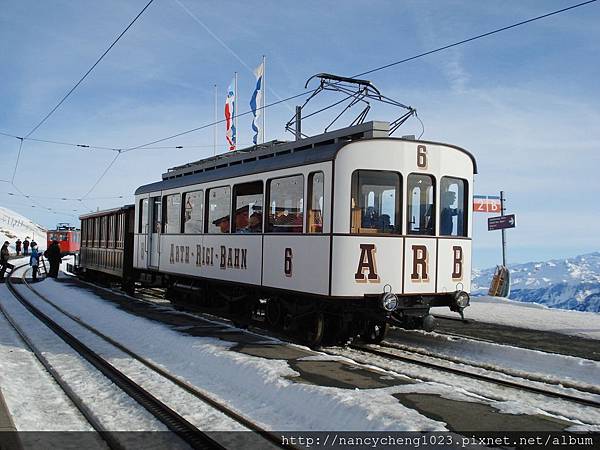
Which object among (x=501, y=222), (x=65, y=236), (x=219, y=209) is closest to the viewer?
(x=219, y=209)

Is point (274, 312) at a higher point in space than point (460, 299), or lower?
lower

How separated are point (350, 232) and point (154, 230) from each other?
331 inches

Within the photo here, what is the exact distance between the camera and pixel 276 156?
1084cm

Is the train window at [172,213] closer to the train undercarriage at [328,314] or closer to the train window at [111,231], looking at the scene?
the train undercarriage at [328,314]

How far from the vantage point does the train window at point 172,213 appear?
1443 centimetres

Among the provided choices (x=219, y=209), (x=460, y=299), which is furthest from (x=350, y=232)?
(x=219, y=209)

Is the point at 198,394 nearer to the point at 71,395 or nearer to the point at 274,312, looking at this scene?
the point at 71,395

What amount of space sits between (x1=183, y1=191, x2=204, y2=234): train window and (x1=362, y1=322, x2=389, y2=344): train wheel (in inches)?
182

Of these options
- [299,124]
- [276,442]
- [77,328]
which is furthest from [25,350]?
[299,124]

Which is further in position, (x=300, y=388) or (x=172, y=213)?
(x=172, y=213)

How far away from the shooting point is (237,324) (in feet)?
39.6

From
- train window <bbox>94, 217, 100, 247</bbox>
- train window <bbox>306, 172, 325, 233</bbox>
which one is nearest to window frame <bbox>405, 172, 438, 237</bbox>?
train window <bbox>306, 172, 325, 233</bbox>

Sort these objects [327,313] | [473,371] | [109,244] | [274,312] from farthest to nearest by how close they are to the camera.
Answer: [109,244] < [274,312] < [327,313] < [473,371]

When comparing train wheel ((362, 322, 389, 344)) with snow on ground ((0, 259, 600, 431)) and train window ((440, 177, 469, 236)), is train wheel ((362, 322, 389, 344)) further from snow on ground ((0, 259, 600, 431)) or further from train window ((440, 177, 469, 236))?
train window ((440, 177, 469, 236))
